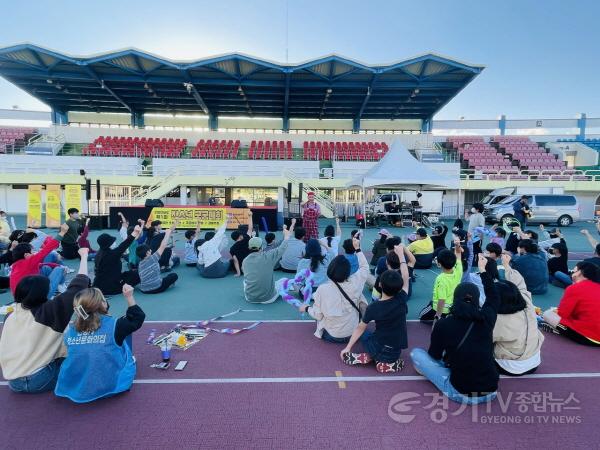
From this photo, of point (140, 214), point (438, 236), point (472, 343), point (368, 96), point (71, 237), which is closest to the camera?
point (472, 343)

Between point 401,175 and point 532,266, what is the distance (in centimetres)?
950

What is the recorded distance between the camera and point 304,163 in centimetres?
2942

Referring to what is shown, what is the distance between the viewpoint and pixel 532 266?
7469 mm

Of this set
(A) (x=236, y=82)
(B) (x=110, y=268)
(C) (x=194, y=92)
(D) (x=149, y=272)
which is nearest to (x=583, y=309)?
(D) (x=149, y=272)

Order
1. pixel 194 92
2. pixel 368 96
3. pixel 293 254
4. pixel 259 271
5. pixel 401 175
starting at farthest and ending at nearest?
pixel 368 96, pixel 194 92, pixel 401 175, pixel 293 254, pixel 259 271

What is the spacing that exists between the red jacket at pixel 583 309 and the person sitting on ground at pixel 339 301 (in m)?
2.93

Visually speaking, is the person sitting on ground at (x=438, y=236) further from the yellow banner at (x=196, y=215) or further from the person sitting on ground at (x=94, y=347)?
the yellow banner at (x=196, y=215)

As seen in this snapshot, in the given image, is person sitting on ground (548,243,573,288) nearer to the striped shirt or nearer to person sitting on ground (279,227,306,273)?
person sitting on ground (279,227,306,273)

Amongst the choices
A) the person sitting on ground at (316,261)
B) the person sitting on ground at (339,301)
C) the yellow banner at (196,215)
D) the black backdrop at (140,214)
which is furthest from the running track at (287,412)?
the black backdrop at (140,214)

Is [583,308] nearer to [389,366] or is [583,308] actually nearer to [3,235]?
[389,366]

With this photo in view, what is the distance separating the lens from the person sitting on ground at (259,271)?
263 inches

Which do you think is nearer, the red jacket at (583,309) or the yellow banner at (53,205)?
the red jacket at (583,309)

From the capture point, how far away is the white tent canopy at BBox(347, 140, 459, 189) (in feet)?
53.0

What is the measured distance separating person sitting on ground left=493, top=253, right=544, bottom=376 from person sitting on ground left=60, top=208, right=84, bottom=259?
1050 centimetres
